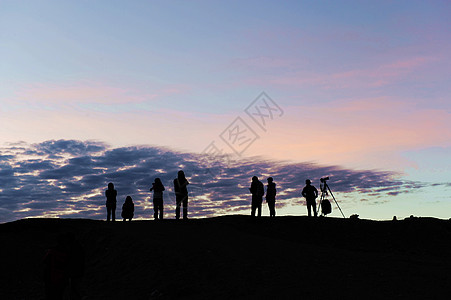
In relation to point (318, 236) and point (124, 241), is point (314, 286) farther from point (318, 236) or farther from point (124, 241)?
point (318, 236)

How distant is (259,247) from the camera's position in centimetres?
1788

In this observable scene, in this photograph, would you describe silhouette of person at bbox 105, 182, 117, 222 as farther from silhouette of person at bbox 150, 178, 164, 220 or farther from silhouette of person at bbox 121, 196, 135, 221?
silhouette of person at bbox 150, 178, 164, 220

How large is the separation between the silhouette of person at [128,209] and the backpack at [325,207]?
11497mm

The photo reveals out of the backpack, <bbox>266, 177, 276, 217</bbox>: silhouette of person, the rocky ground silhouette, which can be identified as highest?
<bbox>266, 177, 276, 217</bbox>: silhouette of person

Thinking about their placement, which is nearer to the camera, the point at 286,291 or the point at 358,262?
the point at 286,291

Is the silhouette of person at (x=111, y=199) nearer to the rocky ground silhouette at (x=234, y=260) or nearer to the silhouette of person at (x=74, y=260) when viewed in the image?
the rocky ground silhouette at (x=234, y=260)

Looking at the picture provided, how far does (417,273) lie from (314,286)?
4.04 metres

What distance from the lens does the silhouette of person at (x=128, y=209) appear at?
2642 centimetres

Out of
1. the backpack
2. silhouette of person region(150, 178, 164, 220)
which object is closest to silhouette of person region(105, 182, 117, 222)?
silhouette of person region(150, 178, 164, 220)

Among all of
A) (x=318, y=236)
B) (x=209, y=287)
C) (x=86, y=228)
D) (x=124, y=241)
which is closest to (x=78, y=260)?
(x=209, y=287)

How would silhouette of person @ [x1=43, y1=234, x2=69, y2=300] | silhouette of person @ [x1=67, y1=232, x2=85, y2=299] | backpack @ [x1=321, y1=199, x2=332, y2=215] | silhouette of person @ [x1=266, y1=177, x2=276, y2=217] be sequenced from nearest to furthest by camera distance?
silhouette of person @ [x1=43, y1=234, x2=69, y2=300], silhouette of person @ [x1=67, y1=232, x2=85, y2=299], silhouette of person @ [x1=266, y1=177, x2=276, y2=217], backpack @ [x1=321, y1=199, x2=332, y2=215]

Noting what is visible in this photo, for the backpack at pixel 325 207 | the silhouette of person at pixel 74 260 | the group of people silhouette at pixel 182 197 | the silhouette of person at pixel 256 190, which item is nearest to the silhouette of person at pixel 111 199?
the group of people silhouette at pixel 182 197

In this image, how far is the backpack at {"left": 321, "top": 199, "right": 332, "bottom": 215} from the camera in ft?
95.0

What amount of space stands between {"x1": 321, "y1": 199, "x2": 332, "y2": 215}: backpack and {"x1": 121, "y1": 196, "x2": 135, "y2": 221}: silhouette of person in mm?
11497
